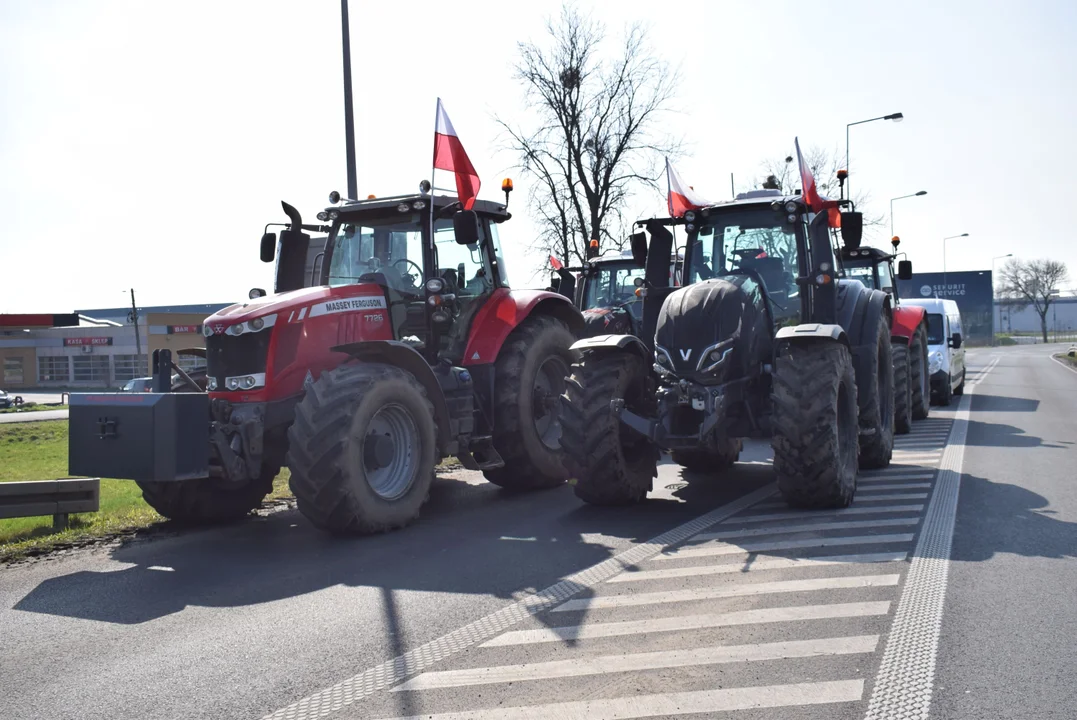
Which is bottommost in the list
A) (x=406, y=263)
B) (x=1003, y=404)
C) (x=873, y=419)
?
(x=1003, y=404)

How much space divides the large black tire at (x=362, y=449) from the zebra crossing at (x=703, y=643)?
2.18 metres

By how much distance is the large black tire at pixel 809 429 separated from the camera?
25.2 ft

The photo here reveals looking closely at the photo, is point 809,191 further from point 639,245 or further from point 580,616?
point 580,616

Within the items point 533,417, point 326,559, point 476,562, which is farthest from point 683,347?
point 326,559

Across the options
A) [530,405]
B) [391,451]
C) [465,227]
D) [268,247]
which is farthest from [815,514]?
[268,247]

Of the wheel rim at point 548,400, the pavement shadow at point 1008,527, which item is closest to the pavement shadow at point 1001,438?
the pavement shadow at point 1008,527

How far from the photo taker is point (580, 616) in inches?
213

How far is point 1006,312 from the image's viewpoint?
121000mm

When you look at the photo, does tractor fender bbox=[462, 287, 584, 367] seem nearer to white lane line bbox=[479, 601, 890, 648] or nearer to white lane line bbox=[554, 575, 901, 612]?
white lane line bbox=[554, 575, 901, 612]

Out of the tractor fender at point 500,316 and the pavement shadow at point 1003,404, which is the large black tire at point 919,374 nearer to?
the pavement shadow at point 1003,404

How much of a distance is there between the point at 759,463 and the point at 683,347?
11.2ft

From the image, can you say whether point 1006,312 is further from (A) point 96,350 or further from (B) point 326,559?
(B) point 326,559

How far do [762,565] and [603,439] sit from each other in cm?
214

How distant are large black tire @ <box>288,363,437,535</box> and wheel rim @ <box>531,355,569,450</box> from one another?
1945 mm
